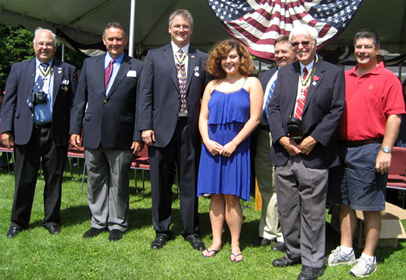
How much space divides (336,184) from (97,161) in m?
2.33

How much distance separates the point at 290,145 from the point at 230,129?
22.5 inches

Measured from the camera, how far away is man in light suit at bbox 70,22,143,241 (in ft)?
12.8

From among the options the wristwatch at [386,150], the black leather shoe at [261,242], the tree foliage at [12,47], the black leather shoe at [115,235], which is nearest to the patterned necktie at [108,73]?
the black leather shoe at [115,235]

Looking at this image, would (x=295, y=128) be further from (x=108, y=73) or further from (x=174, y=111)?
(x=108, y=73)

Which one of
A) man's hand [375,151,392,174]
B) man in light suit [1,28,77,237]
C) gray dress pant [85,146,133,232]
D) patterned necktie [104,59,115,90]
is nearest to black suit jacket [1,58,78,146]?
man in light suit [1,28,77,237]

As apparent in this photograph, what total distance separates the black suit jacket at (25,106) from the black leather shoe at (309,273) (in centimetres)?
265

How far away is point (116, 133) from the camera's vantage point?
3.87 m

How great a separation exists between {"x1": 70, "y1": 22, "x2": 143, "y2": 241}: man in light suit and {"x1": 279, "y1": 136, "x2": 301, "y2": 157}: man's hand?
4.75ft

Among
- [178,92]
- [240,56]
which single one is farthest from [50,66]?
[240,56]

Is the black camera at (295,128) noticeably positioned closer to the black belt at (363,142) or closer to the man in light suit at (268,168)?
the black belt at (363,142)

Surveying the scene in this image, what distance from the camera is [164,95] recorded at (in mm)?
3711

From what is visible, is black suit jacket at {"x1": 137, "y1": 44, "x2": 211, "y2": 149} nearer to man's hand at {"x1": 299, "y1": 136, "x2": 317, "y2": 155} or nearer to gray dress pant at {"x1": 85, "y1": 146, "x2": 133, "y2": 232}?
gray dress pant at {"x1": 85, "y1": 146, "x2": 133, "y2": 232}

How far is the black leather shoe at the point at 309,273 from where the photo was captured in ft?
10.2

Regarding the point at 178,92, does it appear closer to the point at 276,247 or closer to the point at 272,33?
the point at 276,247
